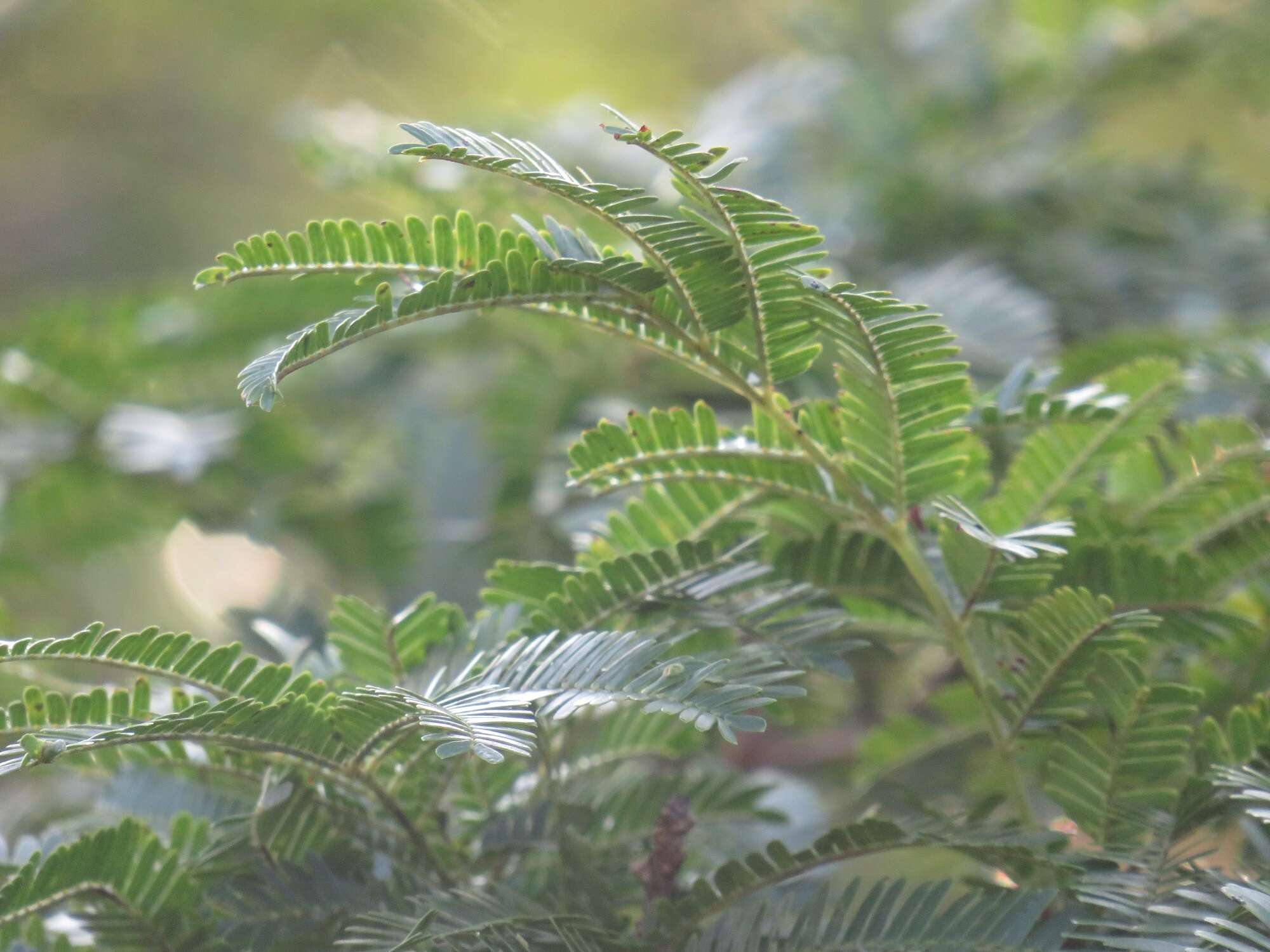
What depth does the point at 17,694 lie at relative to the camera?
2.34 ft

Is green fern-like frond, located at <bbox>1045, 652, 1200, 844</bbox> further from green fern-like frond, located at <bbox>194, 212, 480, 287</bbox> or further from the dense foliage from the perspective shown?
green fern-like frond, located at <bbox>194, 212, 480, 287</bbox>

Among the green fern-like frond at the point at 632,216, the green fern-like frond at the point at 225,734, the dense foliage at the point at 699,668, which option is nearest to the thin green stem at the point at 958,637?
the dense foliage at the point at 699,668

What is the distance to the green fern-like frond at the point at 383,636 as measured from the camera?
53cm

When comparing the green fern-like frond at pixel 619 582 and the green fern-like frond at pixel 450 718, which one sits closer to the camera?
the green fern-like frond at pixel 450 718

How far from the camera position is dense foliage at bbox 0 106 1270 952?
427mm

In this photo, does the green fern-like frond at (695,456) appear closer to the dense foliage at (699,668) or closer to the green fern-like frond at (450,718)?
the dense foliage at (699,668)

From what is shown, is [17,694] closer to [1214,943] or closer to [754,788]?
[754,788]

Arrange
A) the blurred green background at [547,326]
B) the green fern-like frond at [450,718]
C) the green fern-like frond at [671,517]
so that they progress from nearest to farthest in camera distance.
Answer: the green fern-like frond at [450,718] < the green fern-like frond at [671,517] < the blurred green background at [547,326]

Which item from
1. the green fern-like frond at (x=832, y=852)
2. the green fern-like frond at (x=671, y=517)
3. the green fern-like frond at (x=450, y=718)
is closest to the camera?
the green fern-like frond at (x=450, y=718)

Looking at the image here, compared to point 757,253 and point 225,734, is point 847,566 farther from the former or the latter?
point 225,734

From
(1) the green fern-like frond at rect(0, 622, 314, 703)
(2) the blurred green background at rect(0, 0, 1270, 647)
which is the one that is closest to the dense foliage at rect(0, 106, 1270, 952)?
(1) the green fern-like frond at rect(0, 622, 314, 703)

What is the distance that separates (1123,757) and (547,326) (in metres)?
0.77

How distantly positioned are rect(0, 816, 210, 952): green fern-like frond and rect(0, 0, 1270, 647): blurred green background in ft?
0.44

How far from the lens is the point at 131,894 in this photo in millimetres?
500
